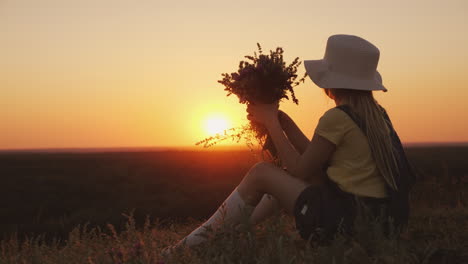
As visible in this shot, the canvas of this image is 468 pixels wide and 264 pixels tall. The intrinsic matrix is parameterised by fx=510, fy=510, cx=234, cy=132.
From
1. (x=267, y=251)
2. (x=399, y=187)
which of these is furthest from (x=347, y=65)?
(x=267, y=251)

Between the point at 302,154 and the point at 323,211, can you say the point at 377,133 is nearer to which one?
the point at 302,154

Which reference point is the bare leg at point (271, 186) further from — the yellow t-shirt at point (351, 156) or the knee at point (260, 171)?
the yellow t-shirt at point (351, 156)

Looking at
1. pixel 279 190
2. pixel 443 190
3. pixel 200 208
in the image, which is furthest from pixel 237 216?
pixel 200 208

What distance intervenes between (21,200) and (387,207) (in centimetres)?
2650

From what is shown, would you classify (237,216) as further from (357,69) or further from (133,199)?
(133,199)

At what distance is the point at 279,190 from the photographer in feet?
12.2

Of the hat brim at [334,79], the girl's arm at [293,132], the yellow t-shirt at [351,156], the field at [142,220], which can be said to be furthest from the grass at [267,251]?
the hat brim at [334,79]

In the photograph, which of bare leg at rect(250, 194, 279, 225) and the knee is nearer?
the knee

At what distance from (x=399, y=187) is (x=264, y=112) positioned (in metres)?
1.17

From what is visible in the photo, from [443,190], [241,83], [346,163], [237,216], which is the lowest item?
[443,190]

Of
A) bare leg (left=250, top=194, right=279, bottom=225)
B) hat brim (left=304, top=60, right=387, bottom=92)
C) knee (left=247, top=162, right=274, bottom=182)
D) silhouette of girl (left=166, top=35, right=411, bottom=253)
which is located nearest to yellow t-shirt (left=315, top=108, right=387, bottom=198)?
silhouette of girl (left=166, top=35, right=411, bottom=253)

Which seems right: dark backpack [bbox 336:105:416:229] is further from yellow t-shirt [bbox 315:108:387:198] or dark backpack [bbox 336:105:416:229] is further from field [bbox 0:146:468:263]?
field [bbox 0:146:468:263]

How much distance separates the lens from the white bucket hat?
3.83 m

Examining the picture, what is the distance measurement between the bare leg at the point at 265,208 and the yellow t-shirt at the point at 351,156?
0.59m
